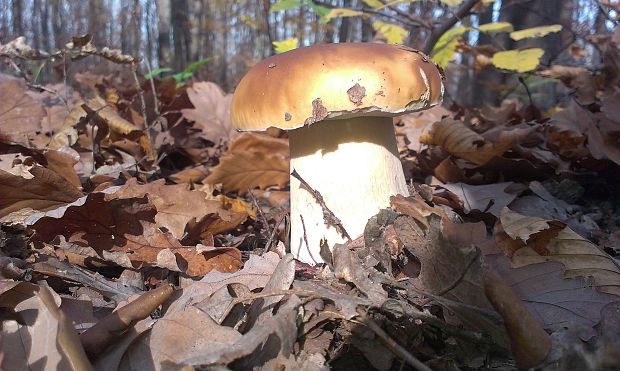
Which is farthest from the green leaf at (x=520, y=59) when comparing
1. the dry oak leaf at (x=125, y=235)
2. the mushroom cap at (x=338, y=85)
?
the dry oak leaf at (x=125, y=235)

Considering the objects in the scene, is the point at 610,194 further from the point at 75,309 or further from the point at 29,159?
the point at 29,159

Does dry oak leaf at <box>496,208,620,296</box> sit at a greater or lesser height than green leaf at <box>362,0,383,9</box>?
lesser

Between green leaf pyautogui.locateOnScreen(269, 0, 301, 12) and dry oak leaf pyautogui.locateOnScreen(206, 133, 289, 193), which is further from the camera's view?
green leaf pyautogui.locateOnScreen(269, 0, 301, 12)

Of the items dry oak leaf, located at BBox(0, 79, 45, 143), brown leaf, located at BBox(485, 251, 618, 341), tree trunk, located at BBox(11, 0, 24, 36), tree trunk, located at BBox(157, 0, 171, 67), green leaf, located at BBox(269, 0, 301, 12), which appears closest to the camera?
brown leaf, located at BBox(485, 251, 618, 341)

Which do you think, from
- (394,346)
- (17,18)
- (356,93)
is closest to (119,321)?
(394,346)

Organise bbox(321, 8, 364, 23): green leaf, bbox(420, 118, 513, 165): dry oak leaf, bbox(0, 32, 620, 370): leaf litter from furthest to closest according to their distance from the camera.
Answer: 1. bbox(321, 8, 364, 23): green leaf
2. bbox(420, 118, 513, 165): dry oak leaf
3. bbox(0, 32, 620, 370): leaf litter

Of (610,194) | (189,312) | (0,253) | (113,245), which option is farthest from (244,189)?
(610,194)

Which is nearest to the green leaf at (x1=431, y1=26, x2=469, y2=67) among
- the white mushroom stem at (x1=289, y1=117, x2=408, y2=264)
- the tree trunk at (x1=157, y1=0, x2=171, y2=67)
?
the white mushroom stem at (x1=289, y1=117, x2=408, y2=264)

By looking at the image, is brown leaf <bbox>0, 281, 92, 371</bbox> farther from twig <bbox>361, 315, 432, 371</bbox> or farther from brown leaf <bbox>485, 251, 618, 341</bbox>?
brown leaf <bbox>485, 251, 618, 341</bbox>
